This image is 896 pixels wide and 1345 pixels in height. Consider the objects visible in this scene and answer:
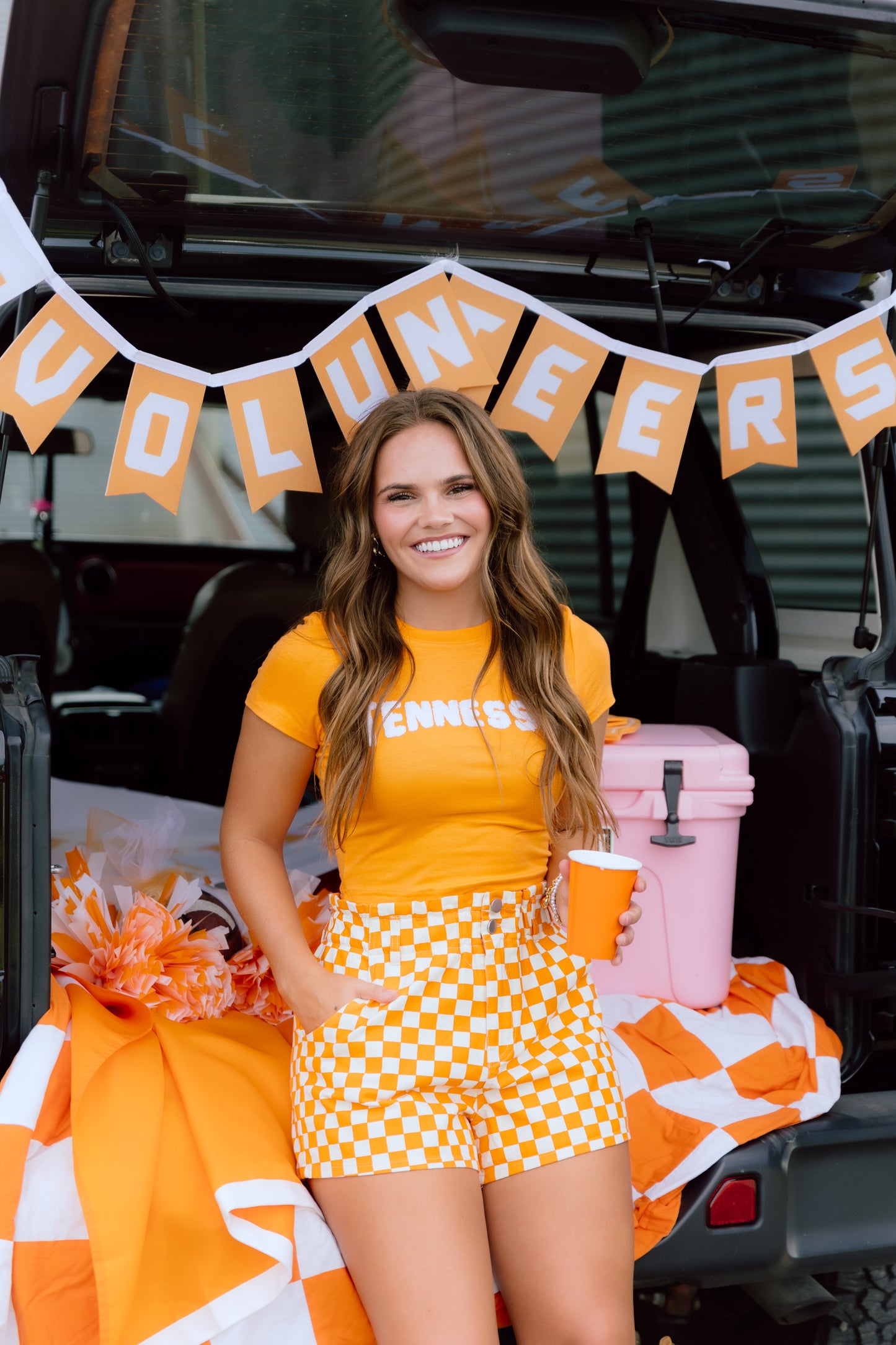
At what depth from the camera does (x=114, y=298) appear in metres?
2.56

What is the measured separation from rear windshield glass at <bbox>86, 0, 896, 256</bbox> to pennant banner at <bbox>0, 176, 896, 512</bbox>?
0.32ft

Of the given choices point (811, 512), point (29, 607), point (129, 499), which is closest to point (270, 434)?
point (29, 607)

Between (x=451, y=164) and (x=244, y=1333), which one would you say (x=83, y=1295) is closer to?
(x=244, y=1333)

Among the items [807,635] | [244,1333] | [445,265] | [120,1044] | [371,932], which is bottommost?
[244,1333]

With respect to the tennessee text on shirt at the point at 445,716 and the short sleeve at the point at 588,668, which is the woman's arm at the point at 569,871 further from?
the tennessee text on shirt at the point at 445,716

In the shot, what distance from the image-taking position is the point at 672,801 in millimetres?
2285

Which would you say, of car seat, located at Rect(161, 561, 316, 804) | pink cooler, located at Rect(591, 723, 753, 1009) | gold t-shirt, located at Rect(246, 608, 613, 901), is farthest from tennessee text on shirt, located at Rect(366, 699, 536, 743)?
car seat, located at Rect(161, 561, 316, 804)

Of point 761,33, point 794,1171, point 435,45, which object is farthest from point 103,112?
point 794,1171

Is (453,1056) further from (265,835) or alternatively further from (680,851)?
(680,851)

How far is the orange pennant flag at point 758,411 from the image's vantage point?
2.25 m

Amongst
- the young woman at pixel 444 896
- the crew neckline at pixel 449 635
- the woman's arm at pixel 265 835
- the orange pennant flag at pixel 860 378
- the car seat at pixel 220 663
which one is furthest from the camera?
the car seat at pixel 220 663

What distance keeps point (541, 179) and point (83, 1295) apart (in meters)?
1.79

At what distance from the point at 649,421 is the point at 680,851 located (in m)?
0.80

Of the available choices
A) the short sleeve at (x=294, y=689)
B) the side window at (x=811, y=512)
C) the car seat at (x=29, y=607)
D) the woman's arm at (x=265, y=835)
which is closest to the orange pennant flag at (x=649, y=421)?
the short sleeve at (x=294, y=689)
